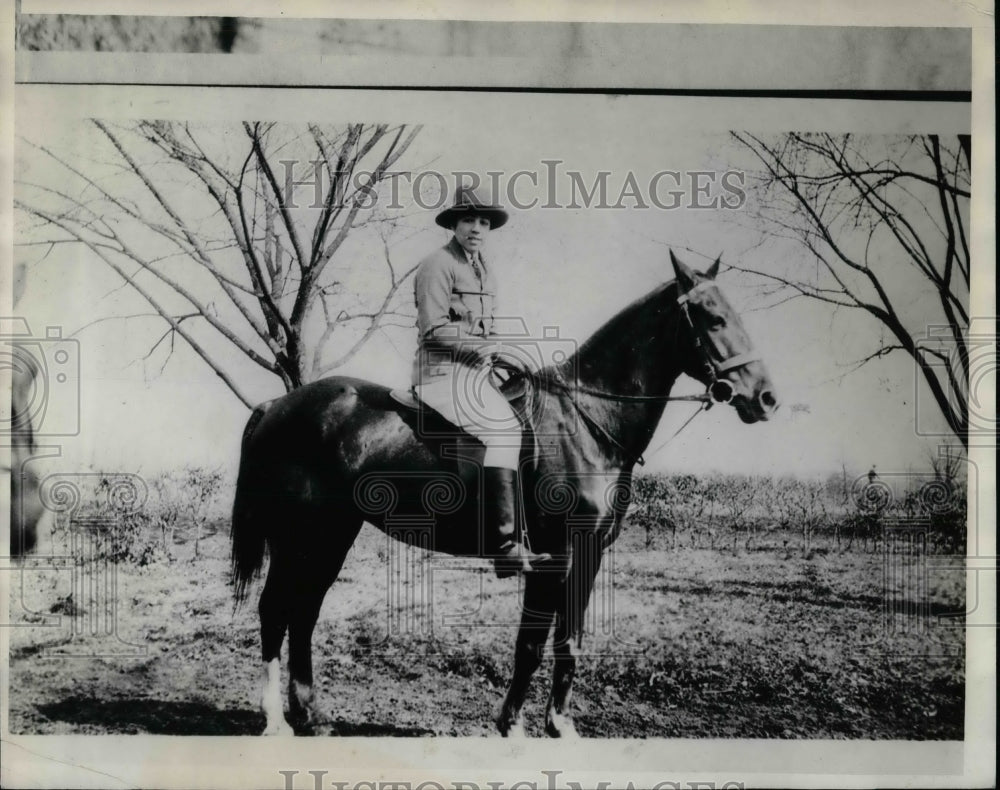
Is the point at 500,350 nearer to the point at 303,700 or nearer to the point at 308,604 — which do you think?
the point at 308,604

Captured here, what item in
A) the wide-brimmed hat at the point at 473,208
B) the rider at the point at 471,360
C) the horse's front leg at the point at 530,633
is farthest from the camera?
the wide-brimmed hat at the point at 473,208

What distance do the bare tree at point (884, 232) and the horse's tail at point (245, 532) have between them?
9.32ft

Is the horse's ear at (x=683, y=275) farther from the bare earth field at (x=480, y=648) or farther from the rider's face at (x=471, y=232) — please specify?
the bare earth field at (x=480, y=648)

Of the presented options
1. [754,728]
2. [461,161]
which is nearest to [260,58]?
[461,161]

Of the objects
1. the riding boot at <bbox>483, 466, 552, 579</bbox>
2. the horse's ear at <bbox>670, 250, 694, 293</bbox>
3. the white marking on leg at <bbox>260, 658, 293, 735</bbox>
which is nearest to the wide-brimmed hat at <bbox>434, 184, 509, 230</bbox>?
the horse's ear at <bbox>670, 250, 694, 293</bbox>

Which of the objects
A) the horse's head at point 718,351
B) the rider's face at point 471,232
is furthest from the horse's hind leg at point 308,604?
the horse's head at point 718,351

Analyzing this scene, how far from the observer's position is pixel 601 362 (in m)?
4.34

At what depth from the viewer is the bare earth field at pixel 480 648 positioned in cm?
444

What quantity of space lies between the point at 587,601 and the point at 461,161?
232 cm

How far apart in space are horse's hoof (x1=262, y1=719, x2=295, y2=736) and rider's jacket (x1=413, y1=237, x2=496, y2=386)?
184cm

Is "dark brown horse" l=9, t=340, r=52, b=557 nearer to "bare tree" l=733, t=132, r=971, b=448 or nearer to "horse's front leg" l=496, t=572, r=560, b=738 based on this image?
"horse's front leg" l=496, t=572, r=560, b=738

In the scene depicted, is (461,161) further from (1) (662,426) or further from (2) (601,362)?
(1) (662,426)

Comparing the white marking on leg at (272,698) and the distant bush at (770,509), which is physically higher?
the distant bush at (770,509)

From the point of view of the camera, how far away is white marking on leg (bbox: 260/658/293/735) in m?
4.41
